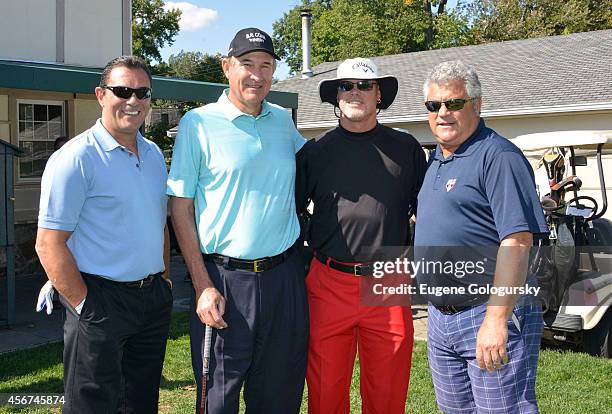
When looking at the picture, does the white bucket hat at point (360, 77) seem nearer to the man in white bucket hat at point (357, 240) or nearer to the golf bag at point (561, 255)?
the man in white bucket hat at point (357, 240)

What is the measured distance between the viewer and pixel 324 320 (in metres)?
3.54

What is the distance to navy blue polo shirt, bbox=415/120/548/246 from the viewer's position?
2.76 meters

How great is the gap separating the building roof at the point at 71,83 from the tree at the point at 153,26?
28.1 meters

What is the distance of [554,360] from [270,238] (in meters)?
3.95

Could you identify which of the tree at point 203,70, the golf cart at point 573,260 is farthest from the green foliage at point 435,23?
the golf cart at point 573,260

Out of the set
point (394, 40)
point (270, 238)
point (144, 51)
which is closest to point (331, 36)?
point (394, 40)

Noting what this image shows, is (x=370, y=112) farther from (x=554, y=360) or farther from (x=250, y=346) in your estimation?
(x=554, y=360)

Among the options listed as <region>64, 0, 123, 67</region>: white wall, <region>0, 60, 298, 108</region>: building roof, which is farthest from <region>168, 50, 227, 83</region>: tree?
<region>0, 60, 298, 108</region>: building roof

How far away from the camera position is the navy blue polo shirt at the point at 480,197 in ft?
9.05

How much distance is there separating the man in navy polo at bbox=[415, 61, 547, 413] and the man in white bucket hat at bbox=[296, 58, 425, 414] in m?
0.34

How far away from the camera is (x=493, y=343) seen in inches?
110

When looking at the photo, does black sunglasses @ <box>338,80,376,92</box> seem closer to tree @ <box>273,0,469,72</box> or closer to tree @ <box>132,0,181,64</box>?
tree @ <box>273,0,469,72</box>

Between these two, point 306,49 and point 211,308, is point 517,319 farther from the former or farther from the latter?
point 306,49

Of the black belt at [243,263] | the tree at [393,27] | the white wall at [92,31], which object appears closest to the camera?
the black belt at [243,263]
